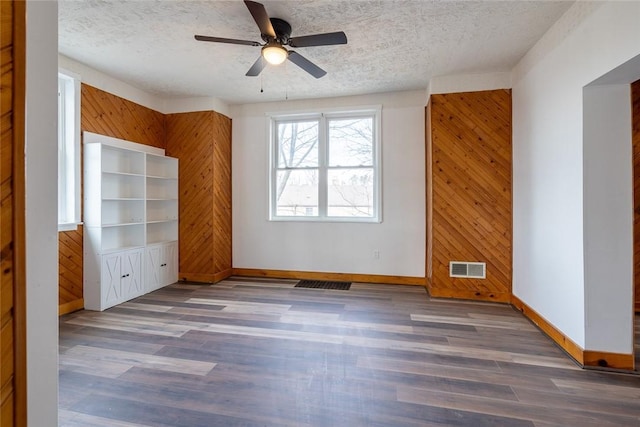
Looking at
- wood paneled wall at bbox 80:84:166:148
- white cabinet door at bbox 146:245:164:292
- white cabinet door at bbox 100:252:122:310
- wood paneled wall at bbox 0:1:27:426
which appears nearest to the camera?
wood paneled wall at bbox 0:1:27:426

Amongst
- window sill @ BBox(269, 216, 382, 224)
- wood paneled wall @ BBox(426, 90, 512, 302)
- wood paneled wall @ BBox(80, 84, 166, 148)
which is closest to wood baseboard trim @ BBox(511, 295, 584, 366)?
wood paneled wall @ BBox(426, 90, 512, 302)

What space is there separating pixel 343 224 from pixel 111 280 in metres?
3.17

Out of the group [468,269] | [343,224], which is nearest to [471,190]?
[468,269]

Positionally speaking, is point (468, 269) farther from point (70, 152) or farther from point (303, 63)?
point (70, 152)

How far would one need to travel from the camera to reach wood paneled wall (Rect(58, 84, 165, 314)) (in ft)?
11.4

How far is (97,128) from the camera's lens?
3832 mm

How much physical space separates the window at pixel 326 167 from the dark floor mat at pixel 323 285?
1.00m

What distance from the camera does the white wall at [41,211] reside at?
0.70 m

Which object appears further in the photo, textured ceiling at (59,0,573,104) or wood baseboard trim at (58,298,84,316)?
wood baseboard trim at (58,298,84,316)

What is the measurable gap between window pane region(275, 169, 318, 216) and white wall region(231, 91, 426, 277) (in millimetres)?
206

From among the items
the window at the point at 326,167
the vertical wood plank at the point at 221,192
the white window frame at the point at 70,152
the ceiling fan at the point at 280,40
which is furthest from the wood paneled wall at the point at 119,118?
the ceiling fan at the point at 280,40

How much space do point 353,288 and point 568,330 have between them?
2.46m

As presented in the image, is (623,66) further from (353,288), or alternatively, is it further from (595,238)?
(353,288)

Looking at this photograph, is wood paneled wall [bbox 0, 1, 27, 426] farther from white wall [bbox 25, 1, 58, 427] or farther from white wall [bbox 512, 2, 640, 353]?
white wall [bbox 512, 2, 640, 353]
